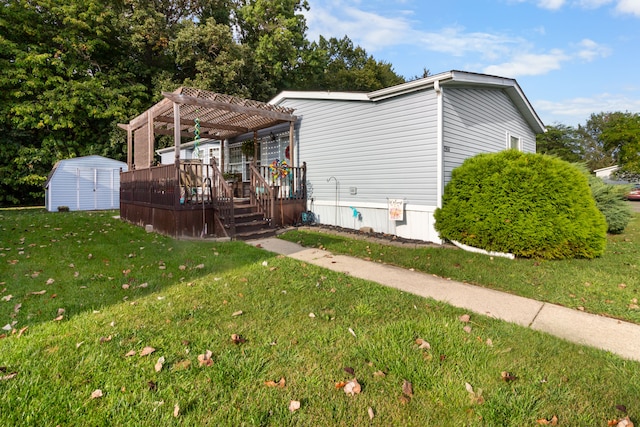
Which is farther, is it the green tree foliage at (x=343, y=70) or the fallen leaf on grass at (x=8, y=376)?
the green tree foliage at (x=343, y=70)

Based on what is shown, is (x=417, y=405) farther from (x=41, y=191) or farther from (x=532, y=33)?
(x=41, y=191)

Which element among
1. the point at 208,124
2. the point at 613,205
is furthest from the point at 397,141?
the point at 208,124

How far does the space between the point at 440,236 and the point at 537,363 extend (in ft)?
15.3

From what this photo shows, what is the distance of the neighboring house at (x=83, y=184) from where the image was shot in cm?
1583

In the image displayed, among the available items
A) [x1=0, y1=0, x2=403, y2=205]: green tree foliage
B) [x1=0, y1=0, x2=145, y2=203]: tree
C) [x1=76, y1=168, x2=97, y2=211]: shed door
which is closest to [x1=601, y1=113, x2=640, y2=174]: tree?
[x1=0, y1=0, x2=403, y2=205]: green tree foliage

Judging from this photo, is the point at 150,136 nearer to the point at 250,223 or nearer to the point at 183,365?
the point at 250,223

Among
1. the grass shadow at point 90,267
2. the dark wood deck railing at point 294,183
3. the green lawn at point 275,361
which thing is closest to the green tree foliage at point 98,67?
the dark wood deck railing at point 294,183

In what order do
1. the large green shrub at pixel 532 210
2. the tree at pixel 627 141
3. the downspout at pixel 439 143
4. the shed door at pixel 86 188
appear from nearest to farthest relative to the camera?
the large green shrub at pixel 532 210
the downspout at pixel 439 143
the shed door at pixel 86 188
the tree at pixel 627 141

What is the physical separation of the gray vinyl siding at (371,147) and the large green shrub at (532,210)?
3.89ft

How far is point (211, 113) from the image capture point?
31.6 feet

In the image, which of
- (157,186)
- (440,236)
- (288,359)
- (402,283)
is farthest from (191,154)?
(288,359)

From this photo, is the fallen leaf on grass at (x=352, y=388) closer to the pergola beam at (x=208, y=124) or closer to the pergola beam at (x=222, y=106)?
the pergola beam at (x=222, y=106)

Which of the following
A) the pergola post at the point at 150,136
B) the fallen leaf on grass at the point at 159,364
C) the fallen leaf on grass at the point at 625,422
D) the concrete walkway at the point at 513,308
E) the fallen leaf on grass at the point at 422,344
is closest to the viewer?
the fallen leaf on grass at the point at 625,422

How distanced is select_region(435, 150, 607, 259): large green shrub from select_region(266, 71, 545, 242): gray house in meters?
1.01
